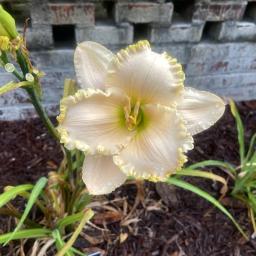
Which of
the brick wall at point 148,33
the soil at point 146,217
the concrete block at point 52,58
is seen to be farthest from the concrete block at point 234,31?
the concrete block at point 52,58

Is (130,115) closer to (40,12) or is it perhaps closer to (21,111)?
(40,12)

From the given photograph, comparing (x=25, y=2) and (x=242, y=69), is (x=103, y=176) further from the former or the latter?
(x=242, y=69)

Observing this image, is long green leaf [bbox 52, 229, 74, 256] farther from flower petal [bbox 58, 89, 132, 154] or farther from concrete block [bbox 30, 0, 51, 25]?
concrete block [bbox 30, 0, 51, 25]

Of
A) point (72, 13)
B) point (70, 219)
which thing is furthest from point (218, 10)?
point (70, 219)

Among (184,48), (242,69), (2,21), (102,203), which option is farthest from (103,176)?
(242,69)

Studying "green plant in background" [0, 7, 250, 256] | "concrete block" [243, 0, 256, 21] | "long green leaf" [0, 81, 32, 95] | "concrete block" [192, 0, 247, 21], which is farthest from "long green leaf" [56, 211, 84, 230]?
"concrete block" [243, 0, 256, 21]

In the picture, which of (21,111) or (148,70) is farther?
(21,111)
